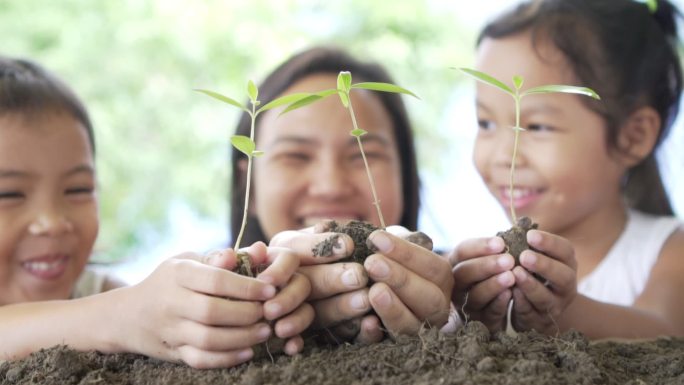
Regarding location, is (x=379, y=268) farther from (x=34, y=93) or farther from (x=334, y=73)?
(x=334, y=73)

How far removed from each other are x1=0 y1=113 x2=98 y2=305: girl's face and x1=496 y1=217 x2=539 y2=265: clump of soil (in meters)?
1.00

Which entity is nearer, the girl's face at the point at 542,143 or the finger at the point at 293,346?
the finger at the point at 293,346

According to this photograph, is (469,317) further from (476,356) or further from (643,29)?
(643,29)

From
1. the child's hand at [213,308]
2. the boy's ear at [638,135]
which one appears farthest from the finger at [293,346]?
the boy's ear at [638,135]

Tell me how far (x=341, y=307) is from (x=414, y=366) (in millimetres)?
138

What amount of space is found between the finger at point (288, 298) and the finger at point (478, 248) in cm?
29

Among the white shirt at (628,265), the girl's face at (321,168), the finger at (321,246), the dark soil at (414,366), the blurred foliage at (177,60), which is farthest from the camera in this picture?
the blurred foliage at (177,60)

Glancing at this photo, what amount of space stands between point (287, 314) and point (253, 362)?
0.08 metres

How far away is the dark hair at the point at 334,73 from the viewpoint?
2193mm

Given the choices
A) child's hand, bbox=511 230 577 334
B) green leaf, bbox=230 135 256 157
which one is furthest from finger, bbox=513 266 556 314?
green leaf, bbox=230 135 256 157

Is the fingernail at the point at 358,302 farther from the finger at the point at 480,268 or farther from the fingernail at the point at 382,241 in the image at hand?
the finger at the point at 480,268

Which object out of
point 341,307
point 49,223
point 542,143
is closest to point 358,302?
point 341,307

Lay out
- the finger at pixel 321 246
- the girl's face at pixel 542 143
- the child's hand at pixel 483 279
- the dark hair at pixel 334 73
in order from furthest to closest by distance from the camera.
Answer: the dark hair at pixel 334 73
the girl's face at pixel 542 143
the child's hand at pixel 483 279
the finger at pixel 321 246

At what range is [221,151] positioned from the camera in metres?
4.36
